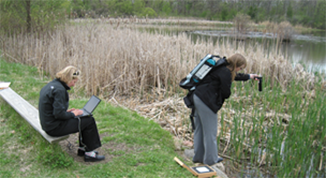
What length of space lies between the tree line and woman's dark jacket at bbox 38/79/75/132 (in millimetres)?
7961

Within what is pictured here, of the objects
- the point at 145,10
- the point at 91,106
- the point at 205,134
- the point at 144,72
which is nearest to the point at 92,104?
the point at 91,106

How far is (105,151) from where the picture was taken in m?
3.28

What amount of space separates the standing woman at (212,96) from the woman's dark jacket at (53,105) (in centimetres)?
140

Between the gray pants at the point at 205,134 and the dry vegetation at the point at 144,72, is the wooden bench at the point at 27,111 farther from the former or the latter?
the dry vegetation at the point at 144,72

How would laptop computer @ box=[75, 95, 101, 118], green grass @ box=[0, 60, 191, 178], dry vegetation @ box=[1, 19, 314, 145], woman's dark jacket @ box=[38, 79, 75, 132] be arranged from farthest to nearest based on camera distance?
dry vegetation @ box=[1, 19, 314, 145]
laptop computer @ box=[75, 95, 101, 118]
green grass @ box=[0, 60, 191, 178]
woman's dark jacket @ box=[38, 79, 75, 132]

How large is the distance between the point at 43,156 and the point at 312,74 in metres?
7.00

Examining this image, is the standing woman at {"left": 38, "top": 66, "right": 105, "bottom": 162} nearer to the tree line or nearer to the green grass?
the green grass

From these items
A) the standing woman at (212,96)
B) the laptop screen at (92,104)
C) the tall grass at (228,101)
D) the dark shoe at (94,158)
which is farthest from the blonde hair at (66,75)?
the tall grass at (228,101)

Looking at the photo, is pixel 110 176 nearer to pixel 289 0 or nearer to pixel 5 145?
pixel 5 145

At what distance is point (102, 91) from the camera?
20.0 feet

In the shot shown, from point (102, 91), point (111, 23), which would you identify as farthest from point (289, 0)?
point (102, 91)

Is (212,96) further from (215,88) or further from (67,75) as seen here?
(67,75)

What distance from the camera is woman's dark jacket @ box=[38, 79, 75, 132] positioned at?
2.60m

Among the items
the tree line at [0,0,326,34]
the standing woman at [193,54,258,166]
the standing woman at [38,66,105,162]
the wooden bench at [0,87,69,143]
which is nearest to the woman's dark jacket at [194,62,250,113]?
the standing woman at [193,54,258,166]
